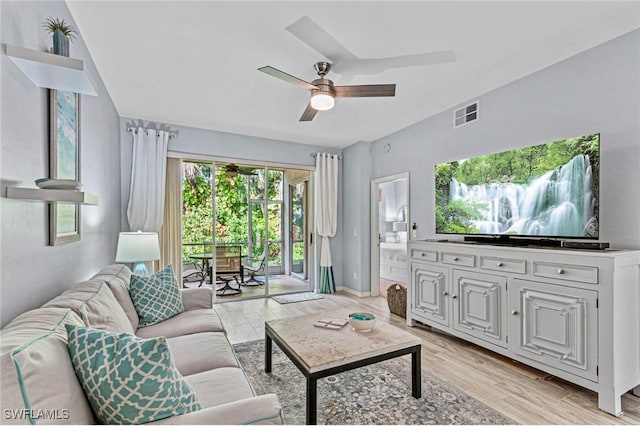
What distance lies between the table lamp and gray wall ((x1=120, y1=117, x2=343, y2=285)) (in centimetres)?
118

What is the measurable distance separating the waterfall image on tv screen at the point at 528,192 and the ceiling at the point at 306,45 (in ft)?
2.57

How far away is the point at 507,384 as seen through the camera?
229 centimetres

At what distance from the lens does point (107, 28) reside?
85.8 inches

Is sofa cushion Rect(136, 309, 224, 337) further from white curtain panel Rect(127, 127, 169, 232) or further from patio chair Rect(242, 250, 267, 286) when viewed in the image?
patio chair Rect(242, 250, 267, 286)

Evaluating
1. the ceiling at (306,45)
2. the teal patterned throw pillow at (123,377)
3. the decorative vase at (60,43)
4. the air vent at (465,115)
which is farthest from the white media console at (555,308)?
the decorative vase at (60,43)

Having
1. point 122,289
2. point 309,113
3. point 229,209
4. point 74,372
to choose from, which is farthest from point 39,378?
point 229,209

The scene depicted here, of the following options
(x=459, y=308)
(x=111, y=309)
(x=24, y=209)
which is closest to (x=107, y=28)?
(x=24, y=209)

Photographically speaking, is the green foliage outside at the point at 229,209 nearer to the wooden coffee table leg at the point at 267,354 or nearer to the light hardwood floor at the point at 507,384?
the light hardwood floor at the point at 507,384

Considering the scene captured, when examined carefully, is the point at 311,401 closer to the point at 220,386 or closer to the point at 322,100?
the point at 220,386

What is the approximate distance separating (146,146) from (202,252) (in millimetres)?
1727

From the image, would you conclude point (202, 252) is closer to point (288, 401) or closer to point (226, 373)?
point (288, 401)

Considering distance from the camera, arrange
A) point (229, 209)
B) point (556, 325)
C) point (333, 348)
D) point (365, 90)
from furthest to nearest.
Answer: point (229, 209)
point (365, 90)
point (556, 325)
point (333, 348)

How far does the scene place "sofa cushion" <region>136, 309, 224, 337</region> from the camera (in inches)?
82.3

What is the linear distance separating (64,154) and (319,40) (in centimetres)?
187
